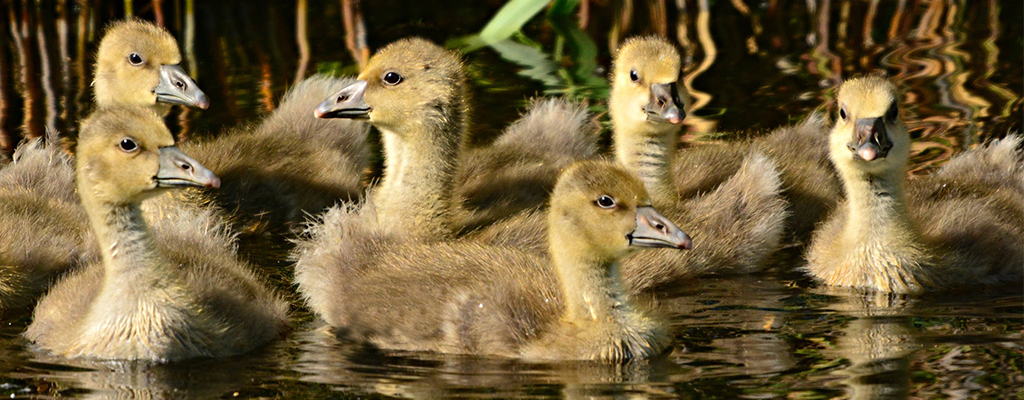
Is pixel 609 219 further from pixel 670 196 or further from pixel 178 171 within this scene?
pixel 670 196

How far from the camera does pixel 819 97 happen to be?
37.7ft

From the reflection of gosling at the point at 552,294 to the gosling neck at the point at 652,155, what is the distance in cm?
155

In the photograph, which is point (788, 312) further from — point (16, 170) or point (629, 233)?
point (16, 170)

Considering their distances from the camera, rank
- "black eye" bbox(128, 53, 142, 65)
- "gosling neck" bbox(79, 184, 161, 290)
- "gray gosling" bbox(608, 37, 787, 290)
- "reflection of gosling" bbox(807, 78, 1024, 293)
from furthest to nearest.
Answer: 1. "black eye" bbox(128, 53, 142, 65)
2. "gray gosling" bbox(608, 37, 787, 290)
3. "reflection of gosling" bbox(807, 78, 1024, 293)
4. "gosling neck" bbox(79, 184, 161, 290)

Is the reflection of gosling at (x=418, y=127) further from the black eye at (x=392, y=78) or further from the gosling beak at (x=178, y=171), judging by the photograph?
the gosling beak at (x=178, y=171)

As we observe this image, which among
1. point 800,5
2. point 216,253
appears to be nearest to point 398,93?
point 216,253


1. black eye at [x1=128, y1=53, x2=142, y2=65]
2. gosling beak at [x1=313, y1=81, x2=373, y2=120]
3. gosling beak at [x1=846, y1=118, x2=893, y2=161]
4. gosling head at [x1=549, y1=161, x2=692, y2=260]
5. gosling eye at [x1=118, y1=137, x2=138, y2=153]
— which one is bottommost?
gosling head at [x1=549, y1=161, x2=692, y2=260]

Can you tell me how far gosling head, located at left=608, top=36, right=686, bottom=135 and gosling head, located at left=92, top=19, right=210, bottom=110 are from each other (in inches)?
94.8

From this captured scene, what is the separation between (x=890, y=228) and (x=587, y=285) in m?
1.93

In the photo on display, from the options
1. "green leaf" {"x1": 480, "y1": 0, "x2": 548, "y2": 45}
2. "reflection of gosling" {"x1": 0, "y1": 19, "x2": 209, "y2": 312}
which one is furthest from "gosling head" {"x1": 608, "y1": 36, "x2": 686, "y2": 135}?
"green leaf" {"x1": 480, "y1": 0, "x2": 548, "y2": 45}

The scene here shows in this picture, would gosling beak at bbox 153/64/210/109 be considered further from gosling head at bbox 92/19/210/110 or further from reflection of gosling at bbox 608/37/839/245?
reflection of gosling at bbox 608/37/839/245

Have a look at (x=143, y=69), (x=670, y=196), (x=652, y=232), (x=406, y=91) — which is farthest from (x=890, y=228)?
(x=143, y=69)

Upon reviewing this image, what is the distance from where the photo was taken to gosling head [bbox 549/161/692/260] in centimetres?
623

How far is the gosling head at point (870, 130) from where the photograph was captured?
7.20 meters
